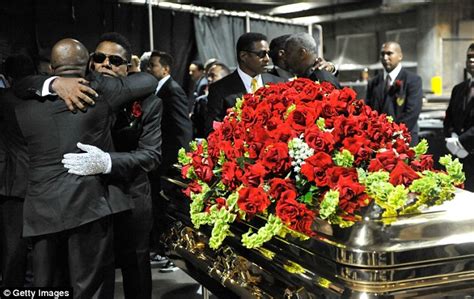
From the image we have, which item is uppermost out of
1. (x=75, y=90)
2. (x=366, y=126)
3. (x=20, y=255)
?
(x=75, y=90)

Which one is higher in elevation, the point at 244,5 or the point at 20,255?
the point at 244,5

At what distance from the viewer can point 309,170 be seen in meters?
2.05

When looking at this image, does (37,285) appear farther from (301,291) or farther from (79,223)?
(301,291)

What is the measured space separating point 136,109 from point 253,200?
Result: 3.17 ft

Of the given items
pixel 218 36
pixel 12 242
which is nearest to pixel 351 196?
pixel 12 242

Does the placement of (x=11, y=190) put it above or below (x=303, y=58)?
below

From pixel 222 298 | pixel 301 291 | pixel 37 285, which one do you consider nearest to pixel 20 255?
pixel 37 285

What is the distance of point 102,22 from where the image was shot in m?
6.38

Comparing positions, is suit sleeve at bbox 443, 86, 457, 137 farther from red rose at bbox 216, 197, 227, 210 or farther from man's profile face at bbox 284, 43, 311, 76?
red rose at bbox 216, 197, 227, 210

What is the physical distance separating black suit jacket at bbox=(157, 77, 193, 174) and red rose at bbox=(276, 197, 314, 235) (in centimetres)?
260

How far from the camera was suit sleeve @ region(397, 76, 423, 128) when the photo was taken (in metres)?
5.23

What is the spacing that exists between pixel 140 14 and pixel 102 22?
1.66 feet

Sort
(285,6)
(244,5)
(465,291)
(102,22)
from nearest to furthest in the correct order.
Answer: (465,291) → (102,22) → (244,5) → (285,6)

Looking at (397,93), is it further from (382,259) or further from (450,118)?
(382,259)
